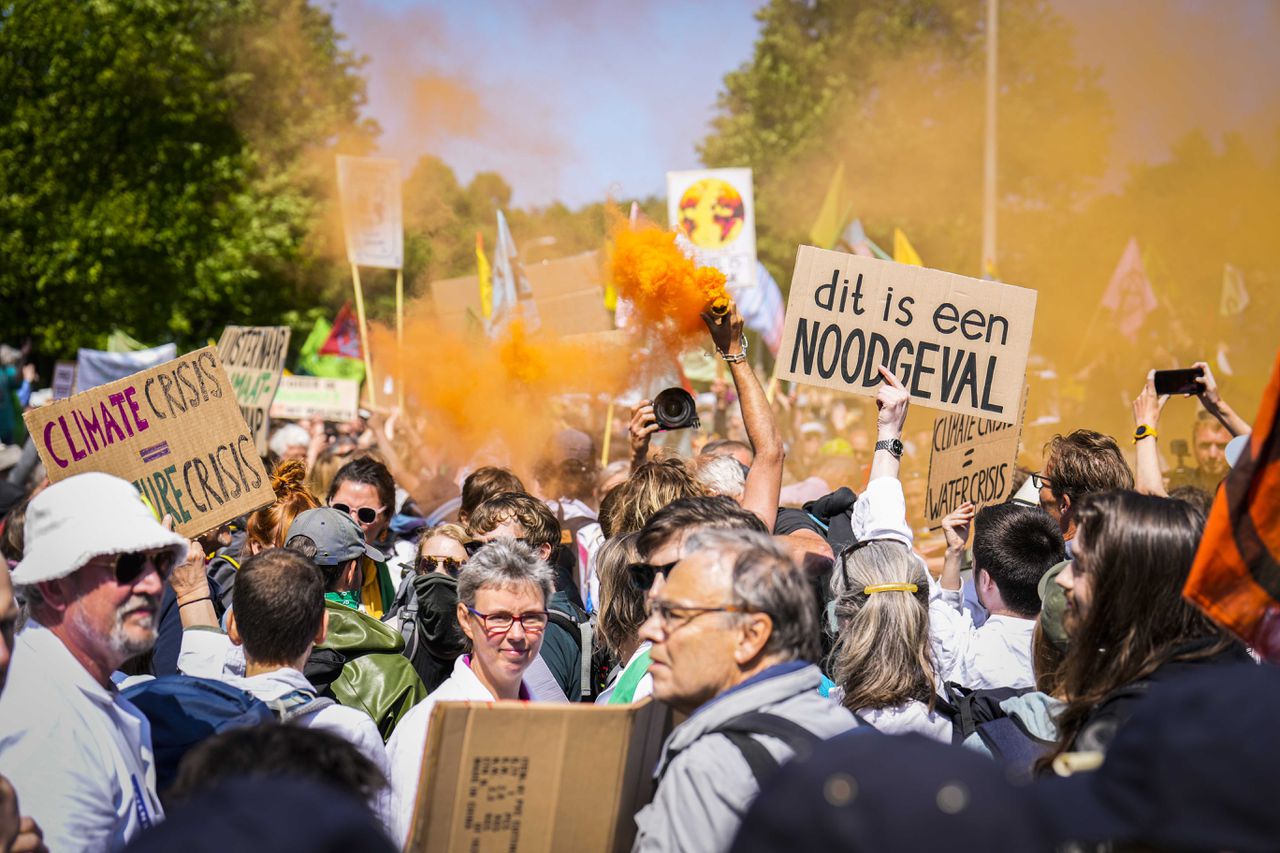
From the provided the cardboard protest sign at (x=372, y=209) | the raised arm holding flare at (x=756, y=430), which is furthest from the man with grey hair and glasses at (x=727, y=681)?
the cardboard protest sign at (x=372, y=209)

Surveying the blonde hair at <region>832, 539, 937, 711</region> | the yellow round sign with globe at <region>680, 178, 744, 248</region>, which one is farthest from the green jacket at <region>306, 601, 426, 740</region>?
the yellow round sign with globe at <region>680, 178, 744, 248</region>

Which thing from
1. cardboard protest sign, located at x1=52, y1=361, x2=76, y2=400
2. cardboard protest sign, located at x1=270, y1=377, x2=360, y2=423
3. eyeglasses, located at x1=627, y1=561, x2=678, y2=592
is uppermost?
eyeglasses, located at x1=627, y1=561, x2=678, y2=592

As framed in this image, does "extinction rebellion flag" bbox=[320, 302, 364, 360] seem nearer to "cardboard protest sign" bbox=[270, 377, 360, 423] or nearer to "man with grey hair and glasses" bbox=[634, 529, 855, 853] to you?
"cardboard protest sign" bbox=[270, 377, 360, 423]

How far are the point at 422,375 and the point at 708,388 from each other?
5.37 meters

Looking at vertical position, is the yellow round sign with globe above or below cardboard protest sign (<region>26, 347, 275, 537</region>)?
above

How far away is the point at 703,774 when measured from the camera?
2.28 meters

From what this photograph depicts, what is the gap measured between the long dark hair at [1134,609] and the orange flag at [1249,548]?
0.26 m

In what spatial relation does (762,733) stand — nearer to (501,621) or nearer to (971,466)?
(501,621)

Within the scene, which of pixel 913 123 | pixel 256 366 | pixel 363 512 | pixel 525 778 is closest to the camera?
pixel 525 778

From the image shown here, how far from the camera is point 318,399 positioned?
1329 cm

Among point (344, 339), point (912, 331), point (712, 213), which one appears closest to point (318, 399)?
point (344, 339)

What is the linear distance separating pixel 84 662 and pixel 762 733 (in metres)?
1.55

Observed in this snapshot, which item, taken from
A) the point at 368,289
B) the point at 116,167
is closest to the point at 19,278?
the point at 116,167

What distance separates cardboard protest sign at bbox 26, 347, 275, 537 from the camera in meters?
4.49
